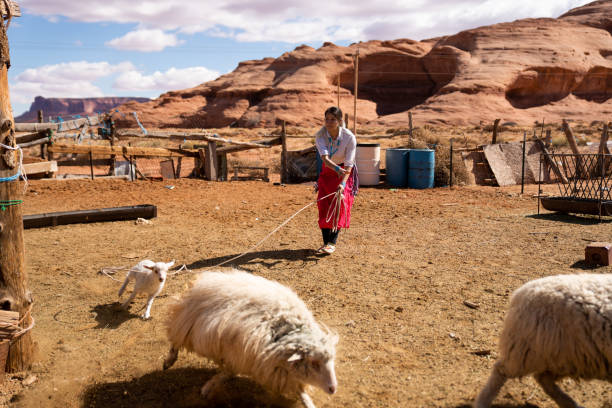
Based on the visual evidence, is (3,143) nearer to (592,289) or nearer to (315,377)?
(315,377)

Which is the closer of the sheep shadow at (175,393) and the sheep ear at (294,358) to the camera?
the sheep ear at (294,358)

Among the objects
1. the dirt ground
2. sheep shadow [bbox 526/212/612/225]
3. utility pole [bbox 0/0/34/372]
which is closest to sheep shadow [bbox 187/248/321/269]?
the dirt ground

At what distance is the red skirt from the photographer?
21.7ft

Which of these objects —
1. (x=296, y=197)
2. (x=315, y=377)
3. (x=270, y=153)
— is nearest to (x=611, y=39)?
(x=270, y=153)

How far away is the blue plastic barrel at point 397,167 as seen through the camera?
1398cm

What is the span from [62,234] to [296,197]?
5.79 meters

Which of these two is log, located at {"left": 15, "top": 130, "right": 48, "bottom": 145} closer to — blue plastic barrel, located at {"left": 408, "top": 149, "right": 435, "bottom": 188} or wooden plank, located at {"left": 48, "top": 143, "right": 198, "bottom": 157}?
wooden plank, located at {"left": 48, "top": 143, "right": 198, "bottom": 157}

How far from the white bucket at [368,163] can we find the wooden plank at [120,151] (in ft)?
18.5

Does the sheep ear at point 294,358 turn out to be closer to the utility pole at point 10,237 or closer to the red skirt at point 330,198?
the utility pole at point 10,237

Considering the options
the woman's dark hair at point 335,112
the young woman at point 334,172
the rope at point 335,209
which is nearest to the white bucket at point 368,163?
the young woman at point 334,172

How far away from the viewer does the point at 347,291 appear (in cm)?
521

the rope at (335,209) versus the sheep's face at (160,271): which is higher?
the rope at (335,209)

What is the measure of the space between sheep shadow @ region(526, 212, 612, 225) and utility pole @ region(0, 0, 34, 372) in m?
8.79

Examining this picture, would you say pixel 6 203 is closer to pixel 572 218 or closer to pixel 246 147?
pixel 572 218
